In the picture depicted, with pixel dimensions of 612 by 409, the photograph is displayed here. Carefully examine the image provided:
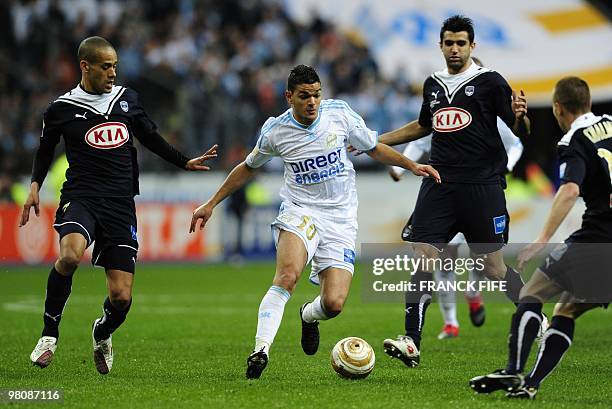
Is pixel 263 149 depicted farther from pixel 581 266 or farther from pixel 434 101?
pixel 581 266

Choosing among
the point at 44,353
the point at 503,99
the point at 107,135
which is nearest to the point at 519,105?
the point at 503,99

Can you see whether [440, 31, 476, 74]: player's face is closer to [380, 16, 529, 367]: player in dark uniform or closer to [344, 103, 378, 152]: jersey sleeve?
[380, 16, 529, 367]: player in dark uniform

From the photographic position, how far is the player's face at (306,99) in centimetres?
815

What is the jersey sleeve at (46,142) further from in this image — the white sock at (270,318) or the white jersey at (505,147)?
the white jersey at (505,147)

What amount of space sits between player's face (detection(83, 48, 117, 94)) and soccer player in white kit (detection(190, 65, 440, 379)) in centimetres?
118

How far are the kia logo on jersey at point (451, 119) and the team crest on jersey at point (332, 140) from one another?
3.42 feet

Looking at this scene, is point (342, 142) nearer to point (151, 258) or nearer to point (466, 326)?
point (466, 326)

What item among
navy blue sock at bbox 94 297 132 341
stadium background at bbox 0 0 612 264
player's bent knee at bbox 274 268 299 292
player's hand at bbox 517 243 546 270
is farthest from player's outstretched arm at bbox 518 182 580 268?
stadium background at bbox 0 0 612 264

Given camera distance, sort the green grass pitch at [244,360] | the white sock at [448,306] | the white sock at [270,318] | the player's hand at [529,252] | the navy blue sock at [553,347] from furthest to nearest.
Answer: the white sock at [448,306] < the white sock at [270,318] < the green grass pitch at [244,360] < the navy blue sock at [553,347] < the player's hand at [529,252]

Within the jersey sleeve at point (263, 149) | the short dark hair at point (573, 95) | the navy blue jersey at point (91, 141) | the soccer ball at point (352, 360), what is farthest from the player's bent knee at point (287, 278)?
the short dark hair at point (573, 95)

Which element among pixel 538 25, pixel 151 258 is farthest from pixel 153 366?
pixel 538 25

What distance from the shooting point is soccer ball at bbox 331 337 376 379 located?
797 centimetres

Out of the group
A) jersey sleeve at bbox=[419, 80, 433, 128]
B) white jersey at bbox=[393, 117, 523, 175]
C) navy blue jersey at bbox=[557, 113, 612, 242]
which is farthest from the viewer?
white jersey at bbox=[393, 117, 523, 175]

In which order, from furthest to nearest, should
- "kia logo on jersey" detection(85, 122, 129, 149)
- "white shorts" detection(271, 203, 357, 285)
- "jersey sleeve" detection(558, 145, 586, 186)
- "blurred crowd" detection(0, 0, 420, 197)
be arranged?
"blurred crowd" detection(0, 0, 420, 197) → "white shorts" detection(271, 203, 357, 285) → "kia logo on jersey" detection(85, 122, 129, 149) → "jersey sleeve" detection(558, 145, 586, 186)
